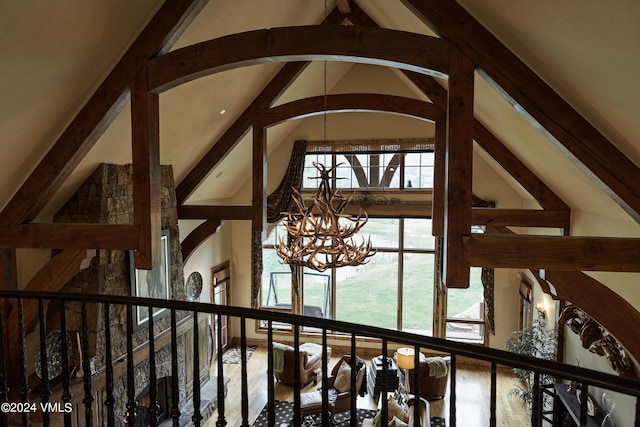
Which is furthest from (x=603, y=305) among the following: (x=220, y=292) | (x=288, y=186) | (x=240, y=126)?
(x=220, y=292)

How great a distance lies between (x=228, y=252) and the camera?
918 cm

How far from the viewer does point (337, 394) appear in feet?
21.0

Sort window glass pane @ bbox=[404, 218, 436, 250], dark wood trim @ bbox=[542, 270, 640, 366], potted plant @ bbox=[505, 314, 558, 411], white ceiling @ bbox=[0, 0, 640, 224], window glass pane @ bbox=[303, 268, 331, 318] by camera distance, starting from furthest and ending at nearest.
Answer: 1. window glass pane @ bbox=[303, 268, 331, 318]
2. window glass pane @ bbox=[404, 218, 436, 250]
3. potted plant @ bbox=[505, 314, 558, 411]
4. dark wood trim @ bbox=[542, 270, 640, 366]
5. white ceiling @ bbox=[0, 0, 640, 224]

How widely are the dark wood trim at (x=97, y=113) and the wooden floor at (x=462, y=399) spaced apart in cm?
408

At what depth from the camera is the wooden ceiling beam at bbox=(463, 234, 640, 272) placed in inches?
108

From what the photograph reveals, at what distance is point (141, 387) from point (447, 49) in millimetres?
5241

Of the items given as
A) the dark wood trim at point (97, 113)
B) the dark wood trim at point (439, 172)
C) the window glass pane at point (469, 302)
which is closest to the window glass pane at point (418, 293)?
the window glass pane at point (469, 302)

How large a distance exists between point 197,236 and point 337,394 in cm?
333

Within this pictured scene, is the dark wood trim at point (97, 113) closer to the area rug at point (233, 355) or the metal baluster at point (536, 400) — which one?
the metal baluster at point (536, 400)

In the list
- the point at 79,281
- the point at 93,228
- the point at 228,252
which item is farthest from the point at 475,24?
the point at 228,252

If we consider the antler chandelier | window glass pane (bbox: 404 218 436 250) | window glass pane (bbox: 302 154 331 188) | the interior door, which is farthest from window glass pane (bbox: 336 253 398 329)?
the antler chandelier

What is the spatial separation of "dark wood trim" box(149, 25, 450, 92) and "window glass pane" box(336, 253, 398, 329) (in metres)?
6.20

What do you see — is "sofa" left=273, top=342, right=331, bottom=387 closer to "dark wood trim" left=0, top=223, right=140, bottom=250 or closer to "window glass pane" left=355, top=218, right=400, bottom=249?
"window glass pane" left=355, top=218, right=400, bottom=249

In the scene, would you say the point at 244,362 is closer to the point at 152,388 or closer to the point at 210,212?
the point at 152,388
